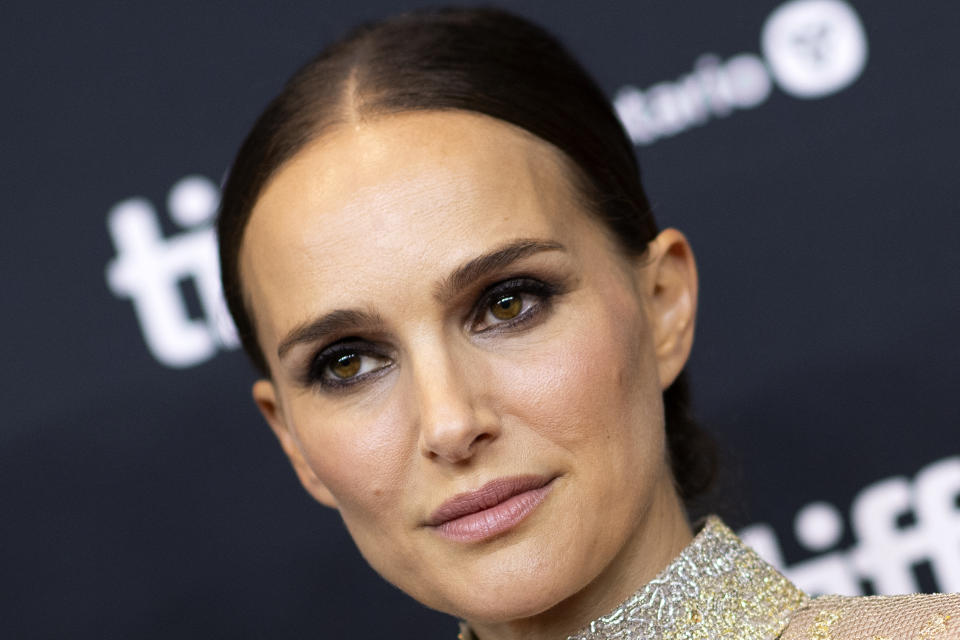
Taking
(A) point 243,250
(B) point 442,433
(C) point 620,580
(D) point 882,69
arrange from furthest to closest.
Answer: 1. (D) point 882,69
2. (A) point 243,250
3. (C) point 620,580
4. (B) point 442,433

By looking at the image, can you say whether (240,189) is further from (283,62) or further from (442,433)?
(283,62)

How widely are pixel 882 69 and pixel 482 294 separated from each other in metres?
1.36

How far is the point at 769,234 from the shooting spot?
242 centimetres

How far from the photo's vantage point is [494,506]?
1.34 meters

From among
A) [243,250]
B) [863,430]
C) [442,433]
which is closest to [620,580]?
[442,433]

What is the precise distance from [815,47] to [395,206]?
52.3 inches

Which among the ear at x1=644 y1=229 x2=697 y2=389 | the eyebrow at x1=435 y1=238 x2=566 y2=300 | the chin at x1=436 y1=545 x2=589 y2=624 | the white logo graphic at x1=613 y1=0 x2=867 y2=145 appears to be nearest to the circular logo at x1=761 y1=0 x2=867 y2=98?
the white logo graphic at x1=613 y1=0 x2=867 y2=145

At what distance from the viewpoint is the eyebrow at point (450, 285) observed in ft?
4.48

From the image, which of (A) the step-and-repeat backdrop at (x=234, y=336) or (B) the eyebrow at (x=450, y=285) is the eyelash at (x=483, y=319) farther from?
(A) the step-and-repeat backdrop at (x=234, y=336)

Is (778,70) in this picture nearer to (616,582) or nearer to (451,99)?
(451,99)

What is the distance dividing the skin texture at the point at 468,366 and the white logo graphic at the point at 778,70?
0.99 m

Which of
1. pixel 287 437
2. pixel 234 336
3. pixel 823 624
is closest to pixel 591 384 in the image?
pixel 823 624

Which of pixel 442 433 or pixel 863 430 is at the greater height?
pixel 442 433

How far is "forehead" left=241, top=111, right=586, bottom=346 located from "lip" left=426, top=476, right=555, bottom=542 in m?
0.24
